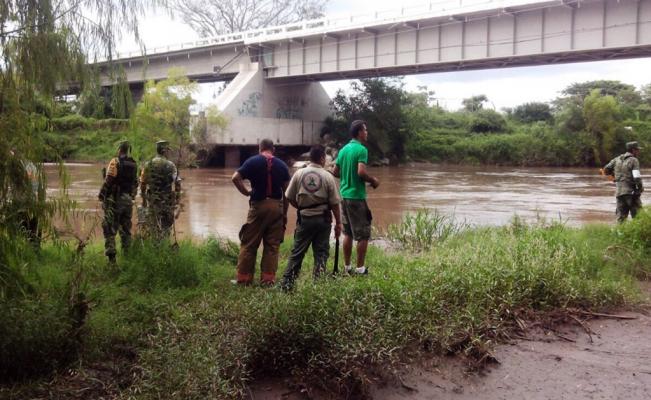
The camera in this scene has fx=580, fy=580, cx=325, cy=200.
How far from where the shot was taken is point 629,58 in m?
28.8

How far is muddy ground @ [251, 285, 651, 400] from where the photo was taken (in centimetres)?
433

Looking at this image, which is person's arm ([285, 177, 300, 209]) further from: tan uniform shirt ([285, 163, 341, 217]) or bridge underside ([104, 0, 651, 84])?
bridge underside ([104, 0, 651, 84])

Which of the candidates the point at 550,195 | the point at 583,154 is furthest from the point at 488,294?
the point at 583,154

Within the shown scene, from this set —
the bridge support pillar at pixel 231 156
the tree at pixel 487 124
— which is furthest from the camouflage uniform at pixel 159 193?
the tree at pixel 487 124

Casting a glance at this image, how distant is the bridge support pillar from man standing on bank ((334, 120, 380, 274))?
34.7 meters

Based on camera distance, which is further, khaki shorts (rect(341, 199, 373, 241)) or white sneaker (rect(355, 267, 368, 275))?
khaki shorts (rect(341, 199, 373, 241))

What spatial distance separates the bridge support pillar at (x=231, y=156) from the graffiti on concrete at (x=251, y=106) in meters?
2.56

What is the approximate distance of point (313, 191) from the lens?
641cm

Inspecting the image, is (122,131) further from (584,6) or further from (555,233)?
(584,6)

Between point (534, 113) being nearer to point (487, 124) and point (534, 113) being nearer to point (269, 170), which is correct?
point (487, 124)

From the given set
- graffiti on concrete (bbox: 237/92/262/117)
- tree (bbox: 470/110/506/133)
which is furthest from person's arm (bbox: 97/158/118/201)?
tree (bbox: 470/110/506/133)

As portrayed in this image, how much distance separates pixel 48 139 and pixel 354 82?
43302 mm

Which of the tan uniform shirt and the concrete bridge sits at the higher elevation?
the concrete bridge

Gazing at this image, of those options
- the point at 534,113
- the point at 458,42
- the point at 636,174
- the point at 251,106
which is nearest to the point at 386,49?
the point at 458,42
